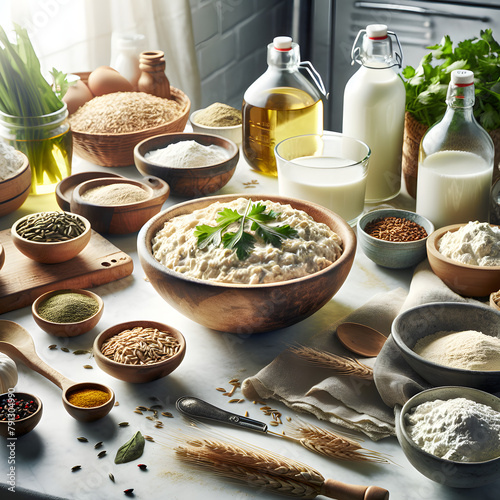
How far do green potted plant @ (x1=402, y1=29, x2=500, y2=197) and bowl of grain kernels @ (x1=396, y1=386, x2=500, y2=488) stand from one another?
748 millimetres

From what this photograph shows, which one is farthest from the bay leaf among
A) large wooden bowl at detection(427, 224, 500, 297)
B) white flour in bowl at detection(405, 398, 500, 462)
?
large wooden bowl at detection(427, 224, 500, 297)

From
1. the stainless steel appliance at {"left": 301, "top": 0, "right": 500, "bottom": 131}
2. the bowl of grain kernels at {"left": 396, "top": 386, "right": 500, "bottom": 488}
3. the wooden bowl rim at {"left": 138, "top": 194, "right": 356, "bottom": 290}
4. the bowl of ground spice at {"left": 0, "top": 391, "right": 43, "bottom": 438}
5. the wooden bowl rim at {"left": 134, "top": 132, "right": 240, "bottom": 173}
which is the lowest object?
the stainless steel appliance at {"left": 301, "top": 0, "right": 500, "bottom": 131}

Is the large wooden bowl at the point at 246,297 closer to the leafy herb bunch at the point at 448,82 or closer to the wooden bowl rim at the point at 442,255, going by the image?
the wooden bowl rim at the point at 442,255

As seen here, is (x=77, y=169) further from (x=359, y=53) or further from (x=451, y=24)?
(x=451, y=24)

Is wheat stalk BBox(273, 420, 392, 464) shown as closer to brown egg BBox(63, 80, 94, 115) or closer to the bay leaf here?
the bay leaf

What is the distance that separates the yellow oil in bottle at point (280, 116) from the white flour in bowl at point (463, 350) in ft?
2.55

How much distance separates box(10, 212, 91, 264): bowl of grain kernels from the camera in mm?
1235

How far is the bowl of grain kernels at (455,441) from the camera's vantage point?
29.5 inches

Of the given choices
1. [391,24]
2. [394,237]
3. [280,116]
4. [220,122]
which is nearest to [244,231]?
[394,237]

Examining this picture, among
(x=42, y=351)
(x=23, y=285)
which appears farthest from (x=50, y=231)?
(x=42, y=351)

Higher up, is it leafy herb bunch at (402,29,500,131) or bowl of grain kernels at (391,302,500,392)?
leafy herb bunch at (402,29,500,131)

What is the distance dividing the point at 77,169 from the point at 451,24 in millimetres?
1953

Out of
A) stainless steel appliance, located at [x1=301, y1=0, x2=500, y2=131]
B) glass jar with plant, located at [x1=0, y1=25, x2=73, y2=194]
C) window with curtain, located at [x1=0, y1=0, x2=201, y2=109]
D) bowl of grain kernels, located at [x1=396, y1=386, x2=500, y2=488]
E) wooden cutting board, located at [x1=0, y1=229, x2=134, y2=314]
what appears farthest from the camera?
stainless steel appliance, located at [x1=301, y1=0, x2=500, y2=131]

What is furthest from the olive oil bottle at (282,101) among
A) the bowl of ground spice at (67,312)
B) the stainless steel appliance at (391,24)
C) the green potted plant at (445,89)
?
the stainless steel appliance at (391,24)
